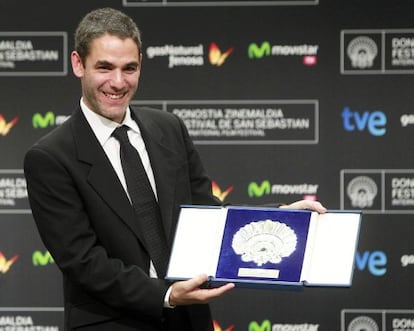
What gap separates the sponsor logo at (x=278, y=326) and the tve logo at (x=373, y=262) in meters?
0.39

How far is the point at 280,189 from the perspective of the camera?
185 inches

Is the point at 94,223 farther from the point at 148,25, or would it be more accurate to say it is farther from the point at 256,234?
the point at 148,25

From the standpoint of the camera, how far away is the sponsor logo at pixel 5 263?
4770 mm

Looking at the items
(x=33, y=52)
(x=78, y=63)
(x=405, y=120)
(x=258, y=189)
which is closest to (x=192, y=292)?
(x=78, y=63)

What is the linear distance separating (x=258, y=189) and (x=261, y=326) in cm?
70

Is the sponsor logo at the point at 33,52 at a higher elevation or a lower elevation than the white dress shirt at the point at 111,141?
higher

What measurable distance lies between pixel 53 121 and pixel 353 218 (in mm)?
2455

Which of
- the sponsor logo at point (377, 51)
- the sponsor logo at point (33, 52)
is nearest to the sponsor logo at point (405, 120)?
the sponsor logo at point (377, 51)

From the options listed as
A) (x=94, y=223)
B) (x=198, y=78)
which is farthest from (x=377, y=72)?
(x=94, y=223)

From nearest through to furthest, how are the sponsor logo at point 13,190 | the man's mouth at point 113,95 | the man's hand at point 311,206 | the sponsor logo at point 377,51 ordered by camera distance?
the man's mouth at point 113,95 < the man's hand at point 311,206 < the sponsor logo at point 377,51 < the sponsor logo at point 13,190

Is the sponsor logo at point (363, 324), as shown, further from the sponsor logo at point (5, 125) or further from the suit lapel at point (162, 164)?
the suit lapel at point (162, 164)

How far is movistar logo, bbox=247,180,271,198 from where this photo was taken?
185 inches

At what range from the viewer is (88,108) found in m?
2.66

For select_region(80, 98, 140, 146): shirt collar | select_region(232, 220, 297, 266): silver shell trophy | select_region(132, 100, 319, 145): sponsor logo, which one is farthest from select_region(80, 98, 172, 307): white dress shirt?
select_region(132, 100, 319, 145): sponsor logo
